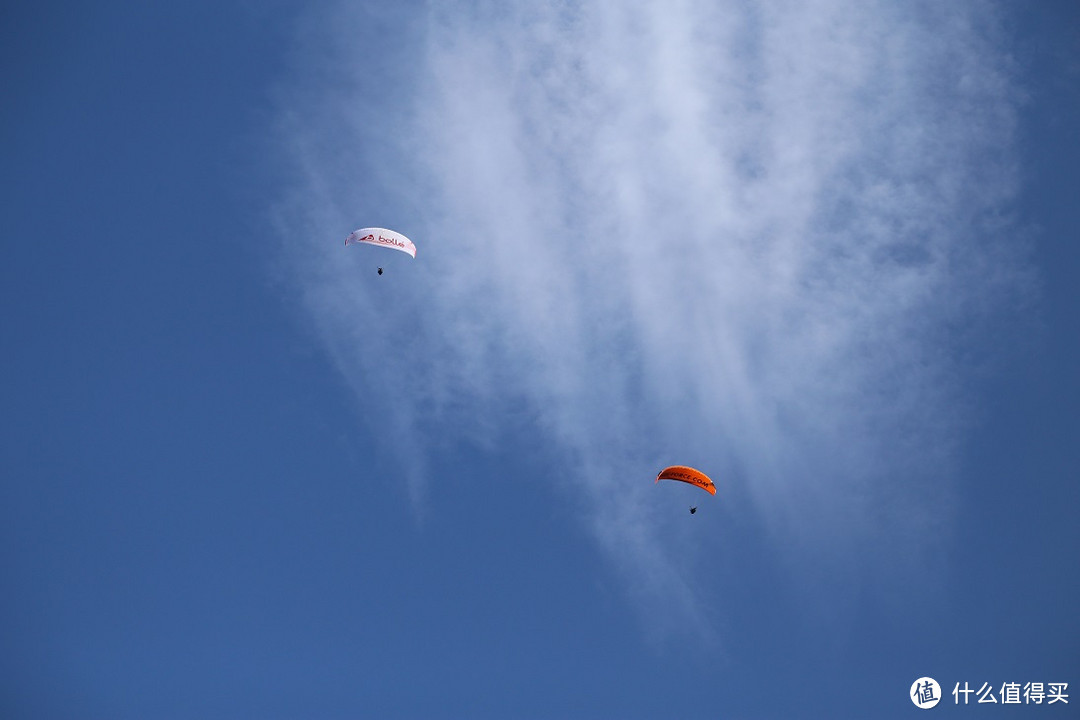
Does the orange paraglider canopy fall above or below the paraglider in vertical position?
below

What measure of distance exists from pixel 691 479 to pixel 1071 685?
203ft

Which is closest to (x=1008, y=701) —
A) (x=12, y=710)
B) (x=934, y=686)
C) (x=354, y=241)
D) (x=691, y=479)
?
(x=934, y=686)

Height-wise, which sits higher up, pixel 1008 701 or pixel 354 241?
pixel 354 241

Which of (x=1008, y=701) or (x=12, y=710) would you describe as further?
(x=12, y=710)

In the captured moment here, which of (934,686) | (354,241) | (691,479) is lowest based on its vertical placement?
(934,686)

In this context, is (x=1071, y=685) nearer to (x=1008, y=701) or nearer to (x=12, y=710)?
(x=1008, y=701)

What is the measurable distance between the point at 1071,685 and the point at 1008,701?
34.8m

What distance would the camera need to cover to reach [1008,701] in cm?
8531

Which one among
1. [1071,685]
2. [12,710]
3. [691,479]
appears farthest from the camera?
[12,710]

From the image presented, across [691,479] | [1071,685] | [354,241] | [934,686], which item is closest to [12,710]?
[354,241]

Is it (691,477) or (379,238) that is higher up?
(379,238)

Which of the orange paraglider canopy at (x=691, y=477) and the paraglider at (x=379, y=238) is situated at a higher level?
the paraglider at (x=379, y=238)

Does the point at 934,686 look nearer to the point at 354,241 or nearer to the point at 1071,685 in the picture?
the point at 1071,685

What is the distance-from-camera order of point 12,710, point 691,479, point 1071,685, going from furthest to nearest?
1. point 12,710
2. point 1071,685
3. point 691,479
